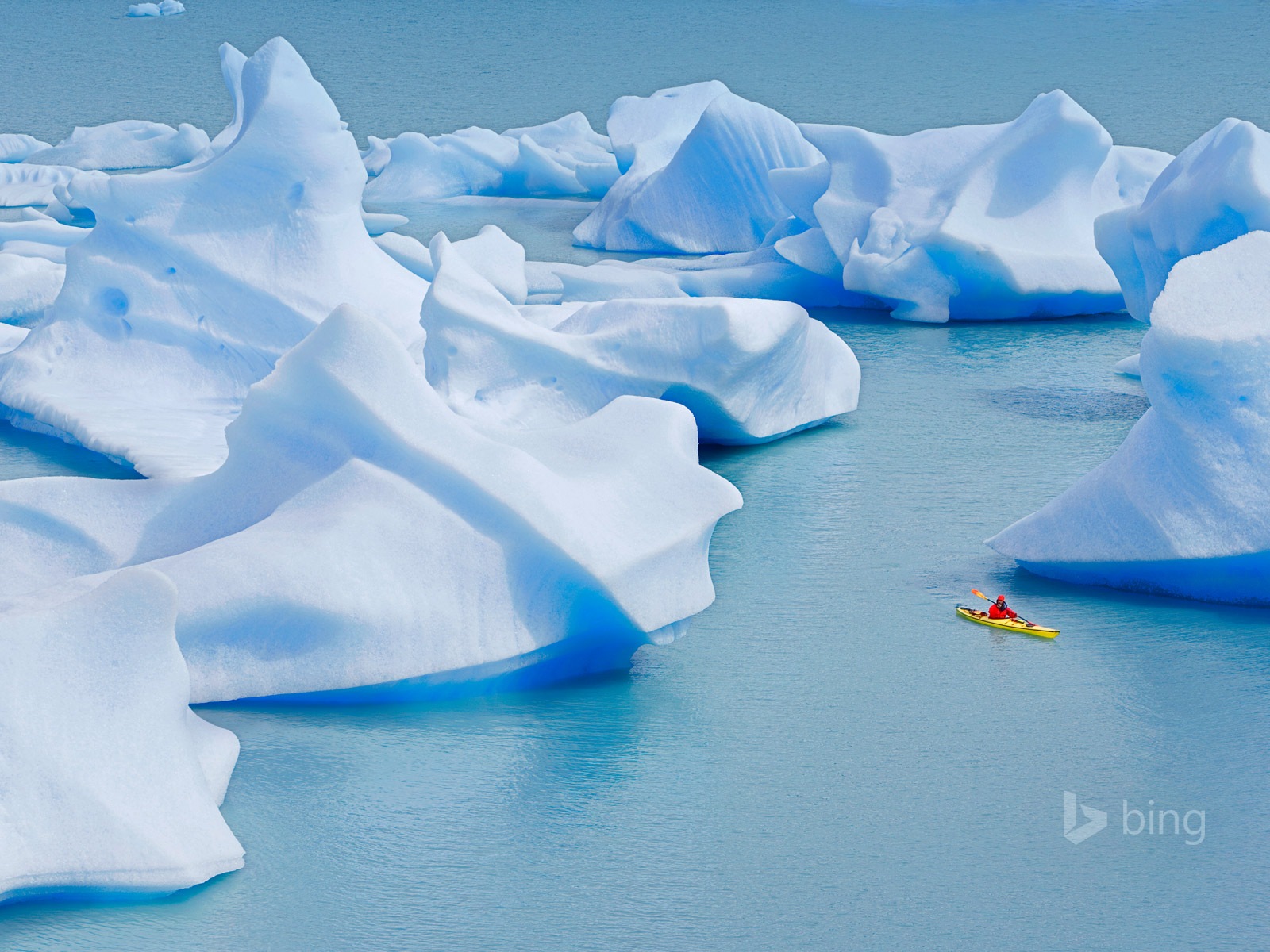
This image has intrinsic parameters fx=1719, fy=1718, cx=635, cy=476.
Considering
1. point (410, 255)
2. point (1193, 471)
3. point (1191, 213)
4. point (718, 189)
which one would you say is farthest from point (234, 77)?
point (1193, 471)

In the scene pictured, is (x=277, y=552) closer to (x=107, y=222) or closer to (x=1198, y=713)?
(x=1198, y=713)

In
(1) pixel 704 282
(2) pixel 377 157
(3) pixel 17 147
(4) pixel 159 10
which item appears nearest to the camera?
(1) pixel 704 282

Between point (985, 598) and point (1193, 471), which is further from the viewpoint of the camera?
point (985, 598)

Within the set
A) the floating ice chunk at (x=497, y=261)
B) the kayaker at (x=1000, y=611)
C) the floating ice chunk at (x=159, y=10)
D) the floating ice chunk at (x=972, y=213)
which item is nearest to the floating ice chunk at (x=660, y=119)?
the floating ice chunk at (x=972, y=213)

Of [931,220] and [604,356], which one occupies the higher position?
[604,356]

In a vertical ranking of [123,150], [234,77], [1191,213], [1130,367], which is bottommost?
[123,150]

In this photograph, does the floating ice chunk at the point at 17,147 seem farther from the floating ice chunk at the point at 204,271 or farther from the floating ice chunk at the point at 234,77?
the floating ice chunk at the point at 204,271

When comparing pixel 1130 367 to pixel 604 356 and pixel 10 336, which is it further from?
pixel 10 336
